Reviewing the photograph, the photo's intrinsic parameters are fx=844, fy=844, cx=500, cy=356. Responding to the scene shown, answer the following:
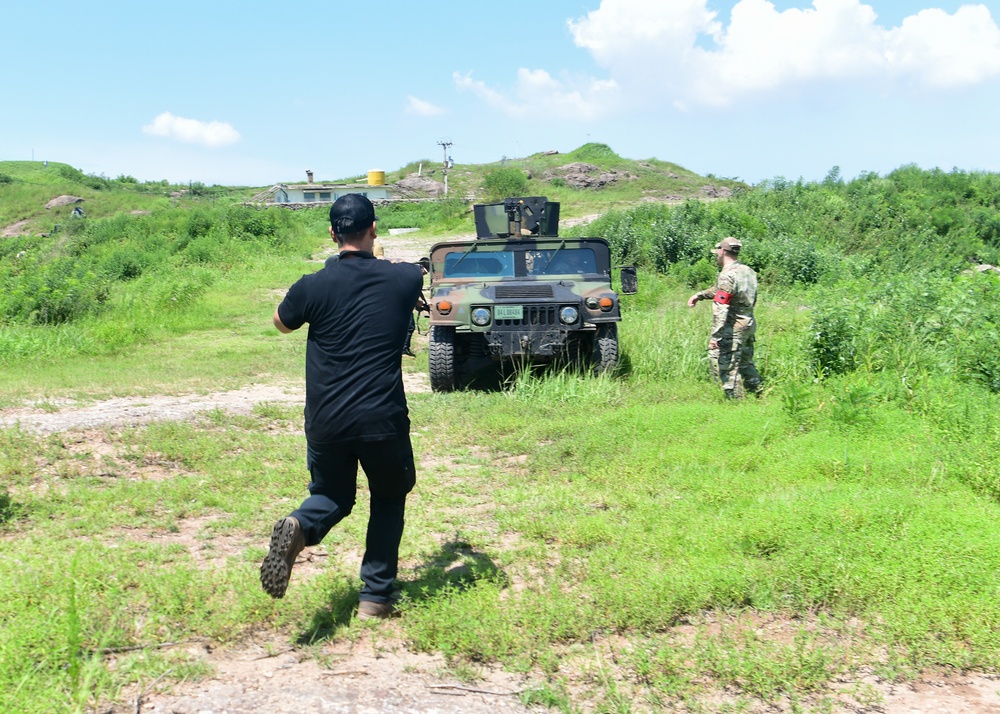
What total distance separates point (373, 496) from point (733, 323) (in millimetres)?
4710

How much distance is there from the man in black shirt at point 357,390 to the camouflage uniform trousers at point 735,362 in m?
4.51

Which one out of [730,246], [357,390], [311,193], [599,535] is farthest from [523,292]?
[311,193]

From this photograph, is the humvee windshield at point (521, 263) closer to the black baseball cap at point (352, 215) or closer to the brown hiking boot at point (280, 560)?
the black baseball cap at point (352, 215)

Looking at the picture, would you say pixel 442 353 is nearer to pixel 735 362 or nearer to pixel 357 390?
pixel 735 362

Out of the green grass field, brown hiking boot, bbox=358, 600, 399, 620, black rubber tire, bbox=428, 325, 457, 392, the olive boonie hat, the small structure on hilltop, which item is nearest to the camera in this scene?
the green grass field

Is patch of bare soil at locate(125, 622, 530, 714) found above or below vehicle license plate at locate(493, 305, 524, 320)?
below

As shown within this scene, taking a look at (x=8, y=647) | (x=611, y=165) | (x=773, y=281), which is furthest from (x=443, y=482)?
(x=611, y=165)

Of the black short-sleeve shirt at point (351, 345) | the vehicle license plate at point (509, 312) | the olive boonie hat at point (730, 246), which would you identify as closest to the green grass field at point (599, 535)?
the vehicle license plate at point (509, 312)

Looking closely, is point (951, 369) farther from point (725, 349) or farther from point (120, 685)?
point (120, 685)

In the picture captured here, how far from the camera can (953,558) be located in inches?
150

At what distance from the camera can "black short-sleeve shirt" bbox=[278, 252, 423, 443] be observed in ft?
10.7

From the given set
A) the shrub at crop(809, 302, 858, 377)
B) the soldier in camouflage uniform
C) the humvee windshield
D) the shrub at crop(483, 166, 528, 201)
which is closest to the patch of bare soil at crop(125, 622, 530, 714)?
the soldier in camouflage uniform

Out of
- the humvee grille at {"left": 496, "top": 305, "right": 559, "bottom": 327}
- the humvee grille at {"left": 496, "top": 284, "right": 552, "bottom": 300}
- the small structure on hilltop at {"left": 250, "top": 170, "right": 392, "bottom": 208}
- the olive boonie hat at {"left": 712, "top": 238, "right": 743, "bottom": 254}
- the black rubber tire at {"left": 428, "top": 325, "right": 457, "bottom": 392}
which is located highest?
the small structure on hilltop at {"left": 250, "top": 170, "right": 392, "bottom": 208}

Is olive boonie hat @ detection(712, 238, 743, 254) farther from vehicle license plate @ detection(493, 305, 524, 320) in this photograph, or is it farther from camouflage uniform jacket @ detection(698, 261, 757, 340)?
vehicle license plate @ detection(493, 305, 524, 320)
